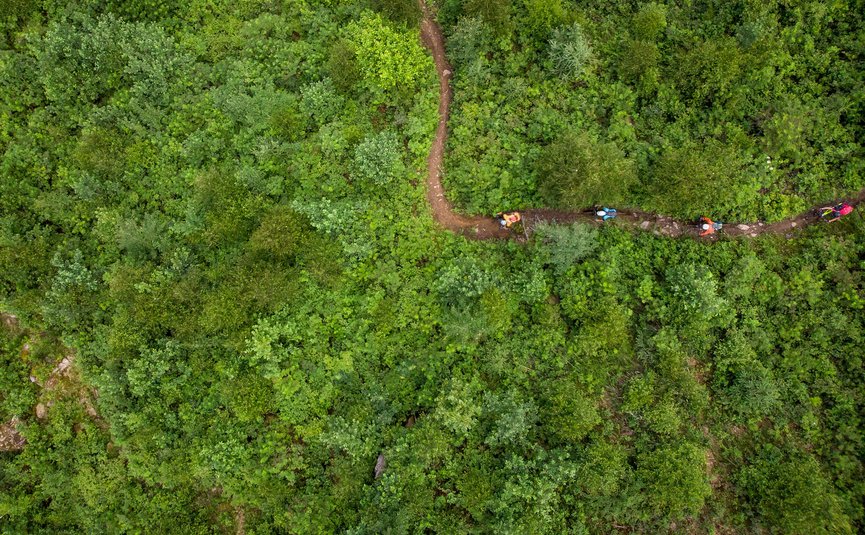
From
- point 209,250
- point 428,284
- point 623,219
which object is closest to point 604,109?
point 623,219

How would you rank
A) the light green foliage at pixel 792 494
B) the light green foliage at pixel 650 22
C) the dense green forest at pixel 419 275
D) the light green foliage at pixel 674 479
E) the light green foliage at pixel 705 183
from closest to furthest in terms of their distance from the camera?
1. the light green foliage at pixel 792 494
2. the light green foliage at pixel 674 479
3. the dense green forest at pixel 419 275
4. the light green foliage at pixel 705 183
5. the light green foliage at pixel 650 22

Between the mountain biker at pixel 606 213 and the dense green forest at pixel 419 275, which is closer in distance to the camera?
the dense green forest at pixel 419 275

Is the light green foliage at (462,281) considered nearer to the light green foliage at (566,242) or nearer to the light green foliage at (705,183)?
the light green foliage at (566,242)

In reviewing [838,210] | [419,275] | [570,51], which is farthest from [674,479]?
[570,51]

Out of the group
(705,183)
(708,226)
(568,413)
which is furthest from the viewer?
(708,226)

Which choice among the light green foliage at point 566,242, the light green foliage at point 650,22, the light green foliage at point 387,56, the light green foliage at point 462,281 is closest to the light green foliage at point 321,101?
the light green foliage at point 387,56

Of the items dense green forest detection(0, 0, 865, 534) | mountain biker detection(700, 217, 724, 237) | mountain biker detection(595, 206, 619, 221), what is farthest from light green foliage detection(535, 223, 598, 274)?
mountain biker detection(700, 217, 724, 237)

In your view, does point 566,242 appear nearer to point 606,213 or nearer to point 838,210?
point 606,213
